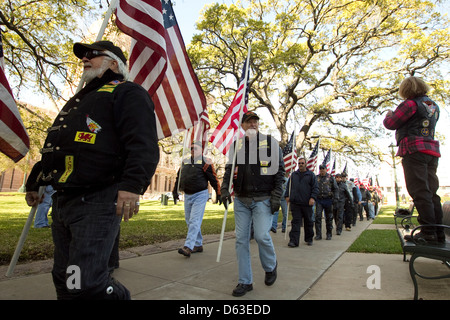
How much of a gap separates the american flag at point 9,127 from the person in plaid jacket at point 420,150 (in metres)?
4.26

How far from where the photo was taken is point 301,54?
54.6 ft

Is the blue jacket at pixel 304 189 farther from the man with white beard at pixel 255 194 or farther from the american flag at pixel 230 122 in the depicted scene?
the man with white beard at pixel 255 194

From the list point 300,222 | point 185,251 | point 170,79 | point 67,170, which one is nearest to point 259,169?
point 170,79

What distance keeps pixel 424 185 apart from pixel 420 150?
39 centimetres

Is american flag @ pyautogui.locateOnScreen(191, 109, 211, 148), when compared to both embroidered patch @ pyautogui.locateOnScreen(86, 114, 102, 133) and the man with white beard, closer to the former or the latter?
the man with white beard

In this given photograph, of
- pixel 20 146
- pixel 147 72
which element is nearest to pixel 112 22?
pixel 147 72

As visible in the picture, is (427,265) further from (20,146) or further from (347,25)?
(347,25)

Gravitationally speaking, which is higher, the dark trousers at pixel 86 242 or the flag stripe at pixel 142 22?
the flag stripe at pixel 142 22

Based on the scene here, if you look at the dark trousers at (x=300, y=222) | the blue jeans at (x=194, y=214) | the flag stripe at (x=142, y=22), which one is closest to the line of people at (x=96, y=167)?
the flag stripe at (x=142, y=22)

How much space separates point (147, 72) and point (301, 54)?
588 inches

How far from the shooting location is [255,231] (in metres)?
3.59

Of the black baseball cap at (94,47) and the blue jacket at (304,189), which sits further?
the blue jacket at (304,189)

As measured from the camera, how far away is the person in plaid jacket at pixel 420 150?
3.17 metres

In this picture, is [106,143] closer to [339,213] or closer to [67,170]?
[67,170]
